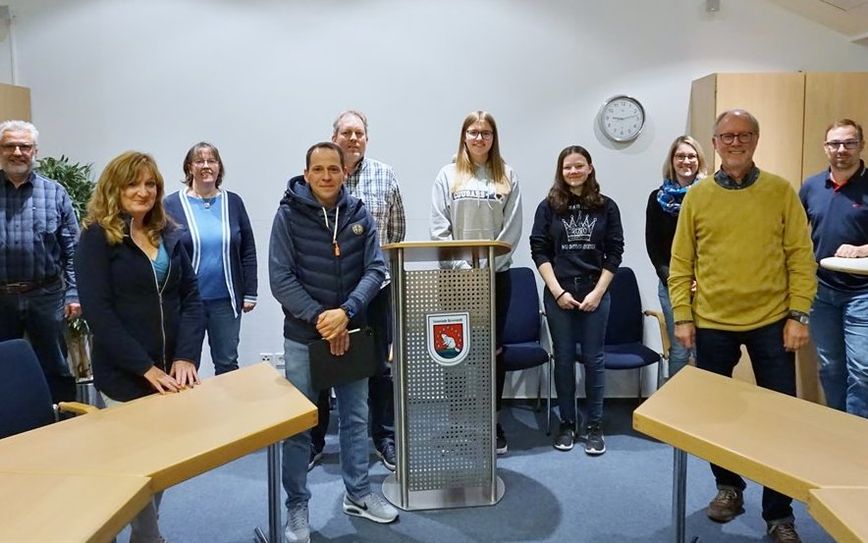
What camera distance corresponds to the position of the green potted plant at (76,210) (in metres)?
3.89

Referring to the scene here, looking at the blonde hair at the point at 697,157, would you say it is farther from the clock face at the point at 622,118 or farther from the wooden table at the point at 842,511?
the wooden table at the point at 842,511

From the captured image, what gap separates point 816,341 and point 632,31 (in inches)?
88.0

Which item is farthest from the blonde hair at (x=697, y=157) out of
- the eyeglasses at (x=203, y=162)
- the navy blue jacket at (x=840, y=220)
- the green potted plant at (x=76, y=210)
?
the green potted plant at (x=76, y=210)

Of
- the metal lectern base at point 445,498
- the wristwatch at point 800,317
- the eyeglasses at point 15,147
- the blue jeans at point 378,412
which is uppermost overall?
the eyeglasses at point 15,147

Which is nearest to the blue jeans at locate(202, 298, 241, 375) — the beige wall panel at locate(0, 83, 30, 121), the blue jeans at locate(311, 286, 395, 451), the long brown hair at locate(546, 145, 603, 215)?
the blue jeans at locate(311, 286, 395, 451)

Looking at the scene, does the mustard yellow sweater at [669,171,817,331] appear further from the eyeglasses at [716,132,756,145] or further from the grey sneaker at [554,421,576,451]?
the grey sneaker at [554,421,576,451]

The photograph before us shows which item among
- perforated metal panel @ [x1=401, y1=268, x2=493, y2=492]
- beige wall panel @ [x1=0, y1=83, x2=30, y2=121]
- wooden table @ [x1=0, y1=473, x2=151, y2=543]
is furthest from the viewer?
beige wall panel @ [x1=0, y1=83, x2=30, y2=121]

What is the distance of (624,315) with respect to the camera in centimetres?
413

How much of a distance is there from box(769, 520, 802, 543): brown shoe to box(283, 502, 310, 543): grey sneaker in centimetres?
185

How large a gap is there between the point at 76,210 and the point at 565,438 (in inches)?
127

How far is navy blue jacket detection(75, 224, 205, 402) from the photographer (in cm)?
203

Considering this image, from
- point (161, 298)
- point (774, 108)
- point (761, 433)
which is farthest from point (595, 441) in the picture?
point (161, 298)

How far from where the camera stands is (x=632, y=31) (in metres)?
4.15

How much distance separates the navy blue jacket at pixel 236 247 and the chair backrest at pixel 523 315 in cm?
163
